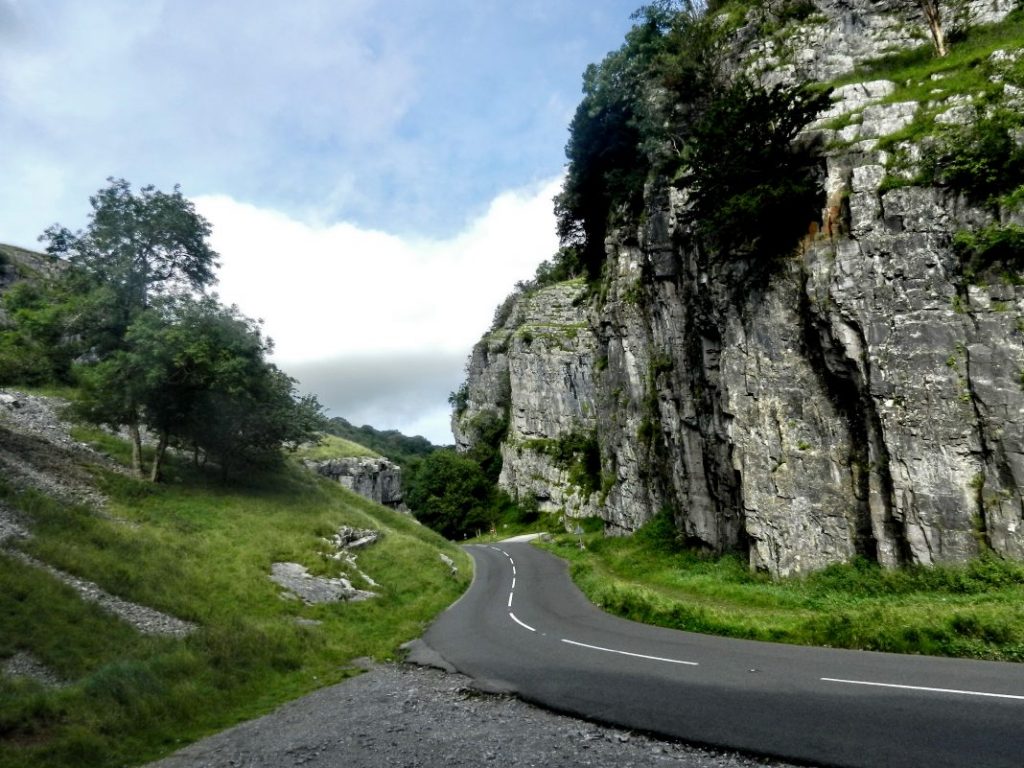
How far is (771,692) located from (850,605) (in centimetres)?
Result: 789

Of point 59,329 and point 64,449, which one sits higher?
point 59,329

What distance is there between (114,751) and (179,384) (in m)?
20.0

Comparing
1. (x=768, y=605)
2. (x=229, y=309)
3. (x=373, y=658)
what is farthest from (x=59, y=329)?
(x=768, y=605)

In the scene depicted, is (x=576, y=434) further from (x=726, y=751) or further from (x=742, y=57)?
(x=726, y=751)

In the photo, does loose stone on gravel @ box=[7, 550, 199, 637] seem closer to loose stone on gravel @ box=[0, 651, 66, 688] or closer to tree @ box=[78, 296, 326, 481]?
loose stone on gravel @ box=[0, 651, 66, 688]

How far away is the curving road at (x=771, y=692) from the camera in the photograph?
A: 22.1 feet

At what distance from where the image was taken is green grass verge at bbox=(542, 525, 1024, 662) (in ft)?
34.6

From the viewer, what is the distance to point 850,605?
49.2ft

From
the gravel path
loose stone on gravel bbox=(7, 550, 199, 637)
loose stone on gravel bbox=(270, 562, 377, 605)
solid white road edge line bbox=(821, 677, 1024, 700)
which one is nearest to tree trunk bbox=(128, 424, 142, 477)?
loose stone on gravel bbox=(270, 562, 377, 605)

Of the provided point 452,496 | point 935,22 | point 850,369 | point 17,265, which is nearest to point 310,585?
point 850,369

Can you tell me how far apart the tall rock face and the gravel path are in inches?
500

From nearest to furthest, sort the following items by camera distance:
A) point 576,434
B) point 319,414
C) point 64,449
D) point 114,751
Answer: point 114,751 < point 64,449 < point 319,414 < point 576,434

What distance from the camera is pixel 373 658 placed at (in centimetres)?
1545

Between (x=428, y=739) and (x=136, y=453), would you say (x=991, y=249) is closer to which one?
(x=428, y=739)
